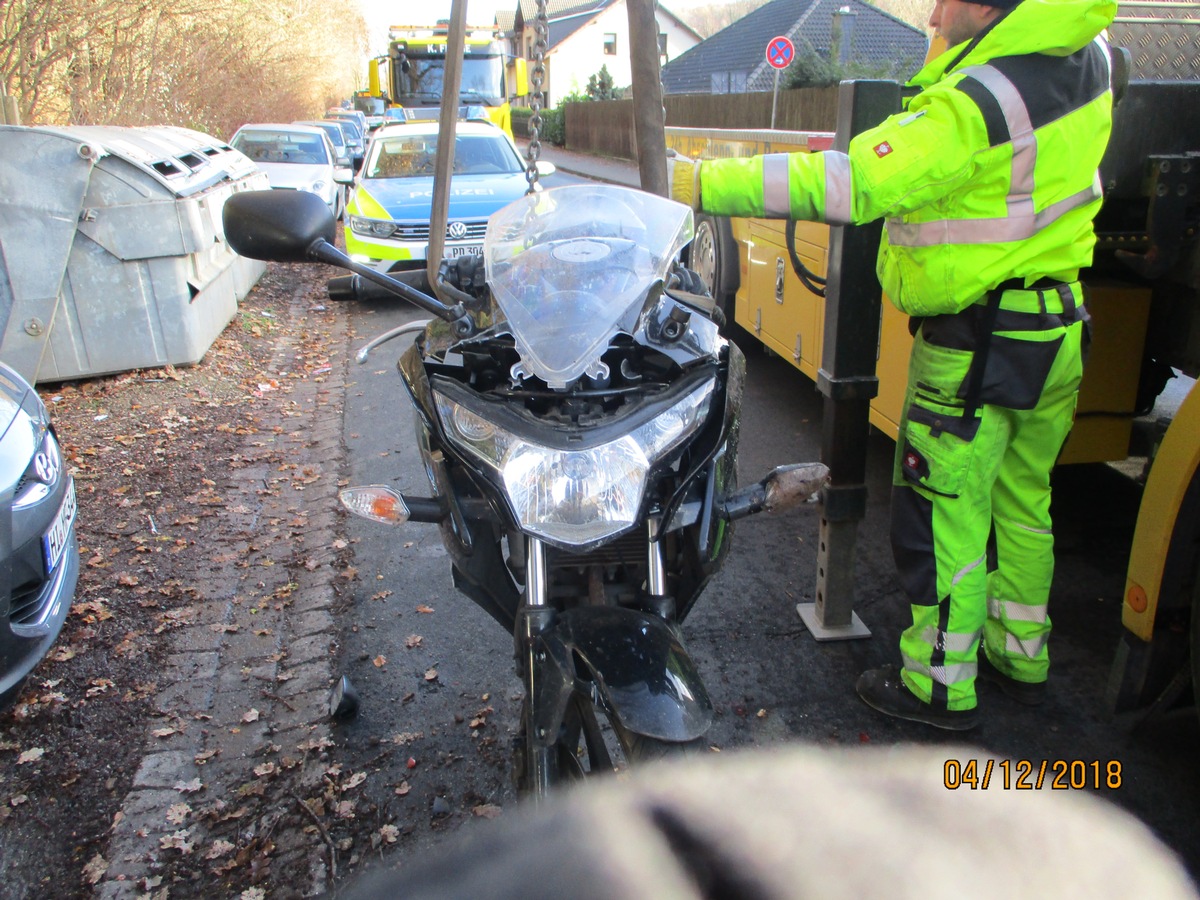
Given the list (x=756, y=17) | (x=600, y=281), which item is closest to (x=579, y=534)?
(x=600, y=281)

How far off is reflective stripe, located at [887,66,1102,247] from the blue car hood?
714cm

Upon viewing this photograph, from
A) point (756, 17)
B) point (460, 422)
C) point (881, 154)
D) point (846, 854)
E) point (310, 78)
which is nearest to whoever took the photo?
point (846, 854)

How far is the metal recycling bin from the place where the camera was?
615 centimetres

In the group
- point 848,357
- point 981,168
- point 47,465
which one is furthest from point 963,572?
point 47,465

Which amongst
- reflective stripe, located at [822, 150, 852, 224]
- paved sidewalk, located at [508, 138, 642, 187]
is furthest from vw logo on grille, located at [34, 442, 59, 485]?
paved sidewalk, located at [508, 138, 642, 187]

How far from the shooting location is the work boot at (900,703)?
2969mm

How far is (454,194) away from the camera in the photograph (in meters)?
9.63

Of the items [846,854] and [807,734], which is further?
[807,734]

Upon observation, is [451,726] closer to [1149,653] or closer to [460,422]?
[460,422]

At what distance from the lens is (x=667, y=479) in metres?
1.98

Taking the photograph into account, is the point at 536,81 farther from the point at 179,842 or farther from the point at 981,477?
the point at 179,842

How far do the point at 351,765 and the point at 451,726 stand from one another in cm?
35
